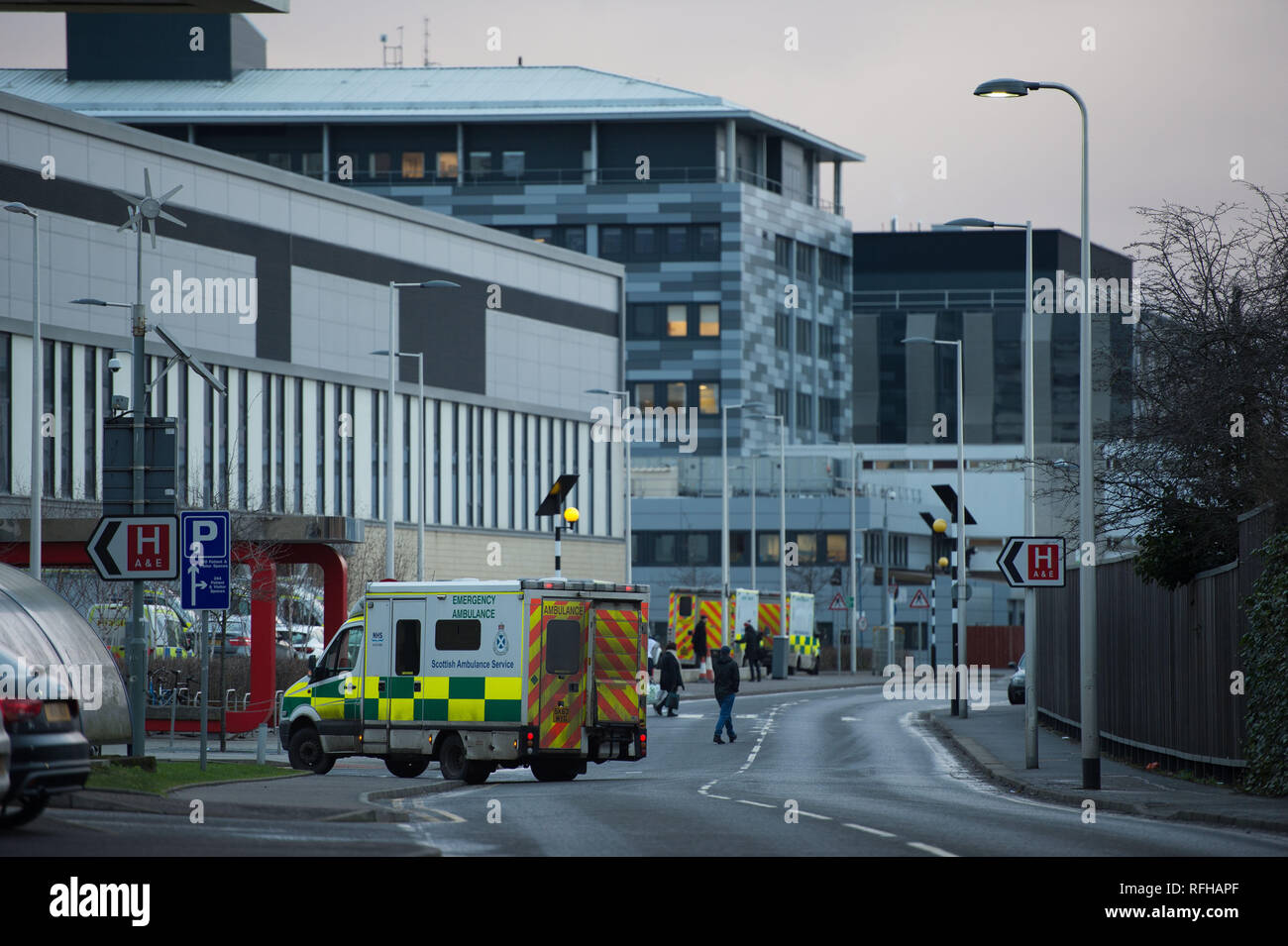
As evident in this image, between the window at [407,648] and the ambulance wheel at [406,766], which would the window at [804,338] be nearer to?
the ambulance wheel at [406,766]

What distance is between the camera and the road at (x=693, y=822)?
1457 cm

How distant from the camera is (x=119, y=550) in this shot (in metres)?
19.9

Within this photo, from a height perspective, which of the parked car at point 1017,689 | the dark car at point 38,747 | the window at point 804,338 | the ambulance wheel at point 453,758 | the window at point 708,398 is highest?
the window at point 804,338

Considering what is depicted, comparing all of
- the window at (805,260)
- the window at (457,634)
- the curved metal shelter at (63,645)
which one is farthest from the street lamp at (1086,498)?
the window at (805,260)

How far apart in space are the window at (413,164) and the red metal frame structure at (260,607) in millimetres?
84616

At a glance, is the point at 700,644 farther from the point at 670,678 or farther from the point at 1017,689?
the point at 670,678

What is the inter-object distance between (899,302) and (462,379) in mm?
64082

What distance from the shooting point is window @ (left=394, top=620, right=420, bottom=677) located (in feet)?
84.4

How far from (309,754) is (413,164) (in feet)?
317

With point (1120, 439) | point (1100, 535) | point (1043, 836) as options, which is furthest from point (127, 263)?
point (1043, 836)

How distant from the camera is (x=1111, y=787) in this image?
23.1 metres

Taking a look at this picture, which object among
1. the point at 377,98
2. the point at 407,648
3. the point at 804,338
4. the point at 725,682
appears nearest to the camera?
the point at 407,648

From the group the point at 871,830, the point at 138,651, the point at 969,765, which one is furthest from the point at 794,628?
the point at 871,830
